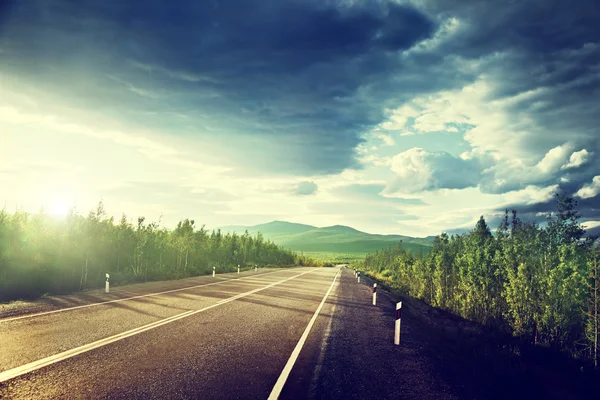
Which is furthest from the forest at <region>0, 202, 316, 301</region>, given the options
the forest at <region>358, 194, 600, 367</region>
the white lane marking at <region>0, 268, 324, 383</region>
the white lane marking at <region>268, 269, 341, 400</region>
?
the forest at <region>358, 194, 600, 367</region>

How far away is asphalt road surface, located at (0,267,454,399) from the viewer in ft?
16.8

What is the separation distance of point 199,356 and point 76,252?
731 inches

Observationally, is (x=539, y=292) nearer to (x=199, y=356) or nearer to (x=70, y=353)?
(x=199, y=356)

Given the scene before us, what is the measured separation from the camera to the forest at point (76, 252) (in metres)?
17.0

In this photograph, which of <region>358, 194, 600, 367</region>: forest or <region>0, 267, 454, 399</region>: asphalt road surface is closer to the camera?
<region>0, 267, 454, 399</region>: asphalt road surface

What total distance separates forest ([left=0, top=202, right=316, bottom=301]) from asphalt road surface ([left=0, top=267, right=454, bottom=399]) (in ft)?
22.2

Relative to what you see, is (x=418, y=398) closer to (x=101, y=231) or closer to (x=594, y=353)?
(x=594, y=353)

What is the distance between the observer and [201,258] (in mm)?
46531

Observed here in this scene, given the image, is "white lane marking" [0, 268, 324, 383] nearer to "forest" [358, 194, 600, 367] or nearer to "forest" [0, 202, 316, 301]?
"forest" [0, 202, 316, 301]

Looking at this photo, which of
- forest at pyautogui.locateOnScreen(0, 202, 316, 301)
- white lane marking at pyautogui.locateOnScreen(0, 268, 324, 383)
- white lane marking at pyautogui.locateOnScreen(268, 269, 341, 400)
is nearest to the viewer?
white lane marking at pyautogui.locateOnScreen(268, 269, 341, 400)

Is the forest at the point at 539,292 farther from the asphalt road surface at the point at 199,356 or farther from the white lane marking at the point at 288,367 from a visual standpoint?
the white lane marking at the point at 288,367

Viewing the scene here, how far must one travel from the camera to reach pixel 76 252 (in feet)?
69.6

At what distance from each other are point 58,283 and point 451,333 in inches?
748

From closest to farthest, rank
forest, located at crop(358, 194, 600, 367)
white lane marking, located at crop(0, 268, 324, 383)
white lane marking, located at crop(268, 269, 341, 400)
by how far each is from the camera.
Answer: white lane marking, located at crop(268, 269, 341, 400)
white lane marking, located at crop(0, 268, 324, 383)
forest, located at crop(358, 194, 600, 367)
